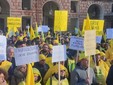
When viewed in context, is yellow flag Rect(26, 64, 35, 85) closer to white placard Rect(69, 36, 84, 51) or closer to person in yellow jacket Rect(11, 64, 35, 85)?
person in yellow jacket Rect(11, 64, 35, 85)

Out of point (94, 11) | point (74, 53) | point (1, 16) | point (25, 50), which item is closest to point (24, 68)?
point (25, 50)

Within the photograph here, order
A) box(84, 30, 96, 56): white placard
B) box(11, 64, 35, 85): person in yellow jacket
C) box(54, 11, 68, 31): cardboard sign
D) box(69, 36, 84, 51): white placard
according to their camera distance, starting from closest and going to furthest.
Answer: box(11, 64, 35, 85): person in yellow jacket, box(84, 30, 96, 56): white placard, box(69, 36, 84, 51): white placard, box(54, 11, 68, 31): cardboard sign

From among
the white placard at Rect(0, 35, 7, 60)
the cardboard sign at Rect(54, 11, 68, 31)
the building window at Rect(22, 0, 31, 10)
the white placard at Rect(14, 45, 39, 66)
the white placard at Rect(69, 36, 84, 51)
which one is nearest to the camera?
the white placard at Rect(14, 45, 39, 66)

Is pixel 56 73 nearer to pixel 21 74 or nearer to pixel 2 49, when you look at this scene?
pixel 21 74

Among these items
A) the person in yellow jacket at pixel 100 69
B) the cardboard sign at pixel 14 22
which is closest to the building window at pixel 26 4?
the cardboard sign at pixel 14 22

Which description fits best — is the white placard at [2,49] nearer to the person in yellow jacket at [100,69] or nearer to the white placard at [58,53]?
A: the white placard at [58,53]

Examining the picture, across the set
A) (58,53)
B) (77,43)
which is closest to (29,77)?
(58,53)

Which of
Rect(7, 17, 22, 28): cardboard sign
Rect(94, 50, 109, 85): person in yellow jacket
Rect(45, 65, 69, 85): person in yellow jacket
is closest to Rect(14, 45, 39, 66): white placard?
Rect(45, 65, 69, 85): person in yellow jacket

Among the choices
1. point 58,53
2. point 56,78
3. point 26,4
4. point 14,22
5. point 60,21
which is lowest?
point 56,78

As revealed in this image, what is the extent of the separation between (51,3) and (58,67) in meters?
34.6

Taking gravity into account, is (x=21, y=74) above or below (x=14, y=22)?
below

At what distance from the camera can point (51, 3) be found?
41594 mm

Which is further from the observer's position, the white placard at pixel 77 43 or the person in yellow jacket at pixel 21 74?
the white placard at pixel 77 43

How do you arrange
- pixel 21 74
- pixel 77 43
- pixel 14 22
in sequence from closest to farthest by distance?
pixel 21 74
pixel 77 43
pixel 14 22
